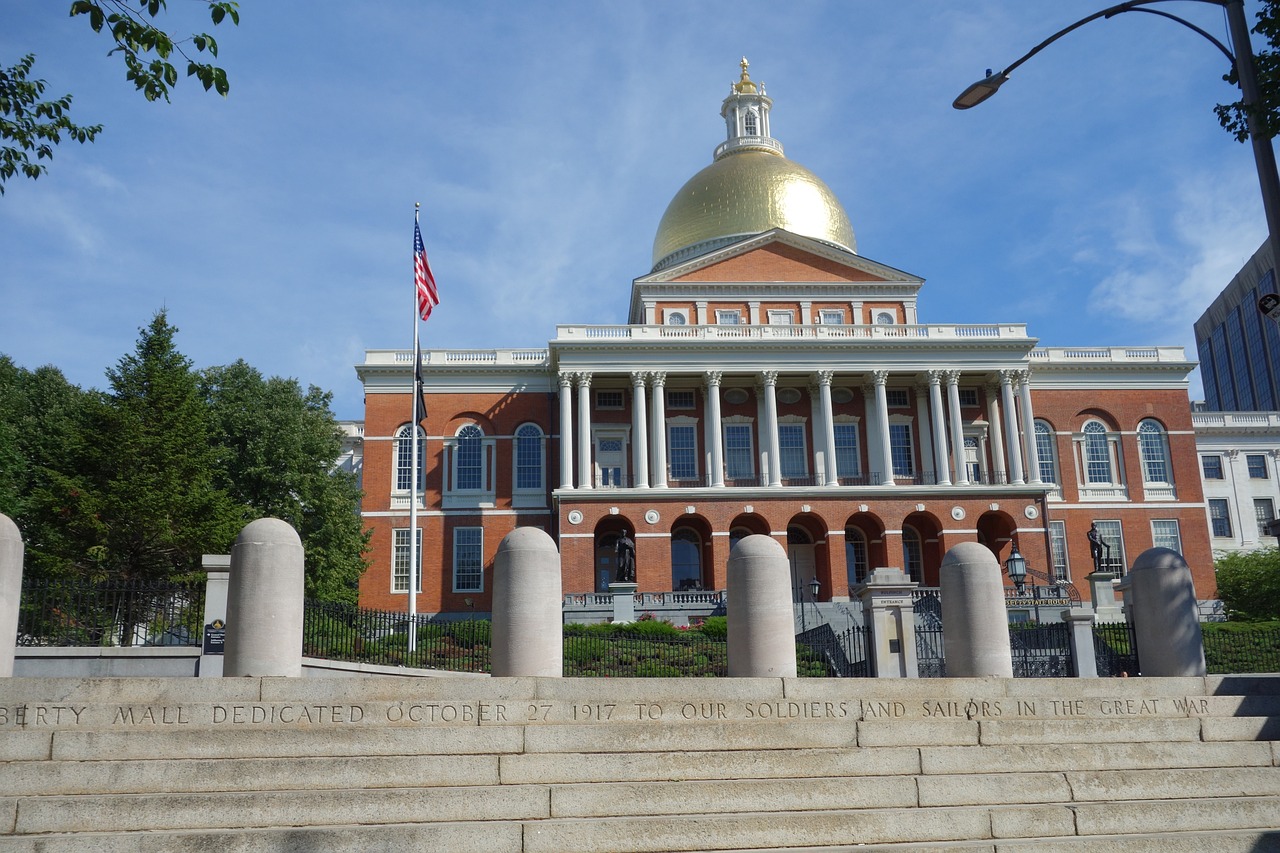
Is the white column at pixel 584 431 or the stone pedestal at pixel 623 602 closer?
the stone pedestal at pixel 623 602

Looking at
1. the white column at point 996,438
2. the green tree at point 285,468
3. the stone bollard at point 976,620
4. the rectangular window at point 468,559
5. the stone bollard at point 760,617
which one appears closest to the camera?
the stone bollard at point 760,617

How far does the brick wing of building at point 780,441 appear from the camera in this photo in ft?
171

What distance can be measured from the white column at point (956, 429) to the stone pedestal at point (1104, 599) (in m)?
11.2

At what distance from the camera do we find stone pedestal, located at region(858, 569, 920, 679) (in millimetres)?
22672

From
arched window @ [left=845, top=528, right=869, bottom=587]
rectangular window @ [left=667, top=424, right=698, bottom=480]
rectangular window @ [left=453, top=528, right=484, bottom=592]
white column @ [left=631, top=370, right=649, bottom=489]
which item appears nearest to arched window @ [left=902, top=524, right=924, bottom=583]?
arched window @ [left=845, top=528, right=869, bottom=587]

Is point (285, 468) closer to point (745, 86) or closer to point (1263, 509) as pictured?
point (745, 86)

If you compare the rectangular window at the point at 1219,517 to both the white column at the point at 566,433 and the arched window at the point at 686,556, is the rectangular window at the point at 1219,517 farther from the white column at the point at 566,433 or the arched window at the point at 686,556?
the white column at the point at 566,433

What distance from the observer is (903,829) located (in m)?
10.6

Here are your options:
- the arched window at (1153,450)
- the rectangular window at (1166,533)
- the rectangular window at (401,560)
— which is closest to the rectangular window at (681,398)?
the rectangular window at (401,560)

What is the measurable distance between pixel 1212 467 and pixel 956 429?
28.2 metres

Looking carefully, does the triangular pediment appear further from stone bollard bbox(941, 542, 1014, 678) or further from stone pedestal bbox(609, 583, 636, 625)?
stone bollard bbox(941, 542, 1014, 678)

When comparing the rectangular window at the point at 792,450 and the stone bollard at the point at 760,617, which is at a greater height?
the rectangular window at the point at 792,450

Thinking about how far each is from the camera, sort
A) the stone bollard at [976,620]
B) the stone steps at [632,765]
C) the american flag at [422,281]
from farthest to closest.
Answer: the american flag at [422,281] → the stone bollard at [976,620] → the stone steps at [632,765]

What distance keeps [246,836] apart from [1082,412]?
5479 centimetres
